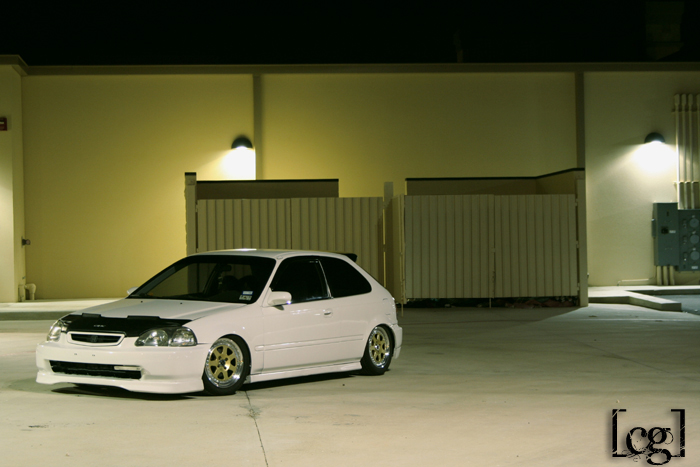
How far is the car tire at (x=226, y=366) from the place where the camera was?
320 inches

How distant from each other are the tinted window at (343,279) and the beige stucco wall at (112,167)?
485 inches

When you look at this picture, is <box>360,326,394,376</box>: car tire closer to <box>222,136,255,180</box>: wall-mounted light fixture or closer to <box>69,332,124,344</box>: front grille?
<box>69,332,124,344</box>: front grille

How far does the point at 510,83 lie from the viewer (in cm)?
2247

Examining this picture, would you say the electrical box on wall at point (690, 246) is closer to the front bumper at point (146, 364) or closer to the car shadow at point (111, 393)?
the car shadow at point (111, 393)

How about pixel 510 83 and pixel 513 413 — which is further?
pixel 510 83

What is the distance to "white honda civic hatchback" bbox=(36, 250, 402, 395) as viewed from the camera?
7.83m

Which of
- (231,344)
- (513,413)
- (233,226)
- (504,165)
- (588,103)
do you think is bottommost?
(513,413)

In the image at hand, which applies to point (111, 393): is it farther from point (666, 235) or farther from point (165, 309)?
point (666, 235)

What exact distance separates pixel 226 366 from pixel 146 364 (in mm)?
Result: 848

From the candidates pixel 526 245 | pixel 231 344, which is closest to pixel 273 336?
pixel 231 344

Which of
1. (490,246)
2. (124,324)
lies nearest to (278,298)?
(124,324)

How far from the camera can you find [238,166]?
21.6 m

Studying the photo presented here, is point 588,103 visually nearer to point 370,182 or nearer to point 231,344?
point 370,182

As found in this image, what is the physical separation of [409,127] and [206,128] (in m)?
5.14
